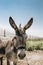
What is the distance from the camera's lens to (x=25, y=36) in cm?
470

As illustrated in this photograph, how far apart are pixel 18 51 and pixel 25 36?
0.46m

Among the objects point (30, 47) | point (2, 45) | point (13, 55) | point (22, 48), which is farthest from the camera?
point (30, 47)

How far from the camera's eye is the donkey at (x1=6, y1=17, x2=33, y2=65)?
454cm

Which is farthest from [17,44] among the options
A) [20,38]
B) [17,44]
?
[20,38]

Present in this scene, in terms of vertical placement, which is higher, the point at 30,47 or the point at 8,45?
the point at 8,45

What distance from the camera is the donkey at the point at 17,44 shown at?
4.54m

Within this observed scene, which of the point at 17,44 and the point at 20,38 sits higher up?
the point at 20,38

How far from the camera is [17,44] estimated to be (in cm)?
464

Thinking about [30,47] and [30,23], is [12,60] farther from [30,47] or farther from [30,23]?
[30,47]

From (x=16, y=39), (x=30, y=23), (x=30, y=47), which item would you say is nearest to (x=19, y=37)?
(x=16, y=39)

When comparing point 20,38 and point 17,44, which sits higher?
point 20,38

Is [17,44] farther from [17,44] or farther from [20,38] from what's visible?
[20,38]

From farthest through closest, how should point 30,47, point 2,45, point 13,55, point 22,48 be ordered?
point 30,47 < point 2,45 < point 13,55 < point 22,48

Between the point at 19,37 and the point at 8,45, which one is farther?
the point at 8,45
